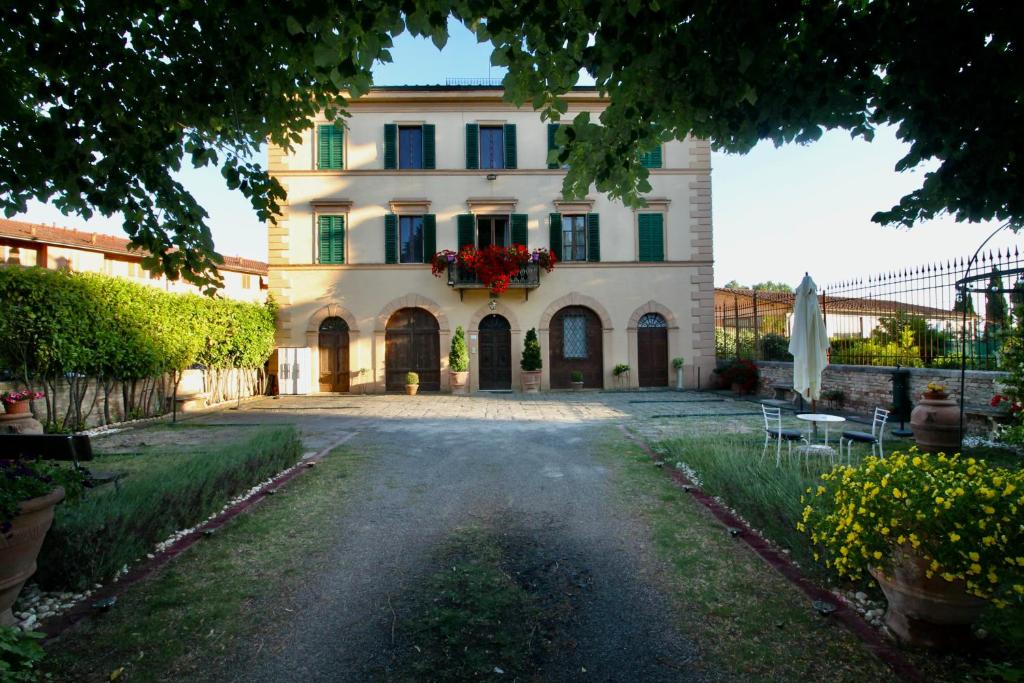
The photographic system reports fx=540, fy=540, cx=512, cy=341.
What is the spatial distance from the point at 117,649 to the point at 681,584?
3299 millimetres

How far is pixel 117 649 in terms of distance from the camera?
286cm

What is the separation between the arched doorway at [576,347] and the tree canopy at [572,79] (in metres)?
13.9

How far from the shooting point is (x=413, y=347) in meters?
18.1

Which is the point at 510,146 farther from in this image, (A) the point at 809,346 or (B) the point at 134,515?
(B) the point at 134,515

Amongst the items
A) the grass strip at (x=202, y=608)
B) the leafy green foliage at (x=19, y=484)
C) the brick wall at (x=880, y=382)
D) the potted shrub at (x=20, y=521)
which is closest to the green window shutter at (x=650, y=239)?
the brick wall at (x=880, y=382)

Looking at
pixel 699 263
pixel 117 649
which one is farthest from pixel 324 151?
pixel 117 649

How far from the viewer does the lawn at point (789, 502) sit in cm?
237

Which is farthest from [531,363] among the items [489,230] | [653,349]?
[489,230]

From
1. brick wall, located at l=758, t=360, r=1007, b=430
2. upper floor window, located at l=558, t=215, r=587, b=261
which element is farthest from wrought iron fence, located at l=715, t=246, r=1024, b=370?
upper floor window, located at l=558, t=215, r=587, b=261

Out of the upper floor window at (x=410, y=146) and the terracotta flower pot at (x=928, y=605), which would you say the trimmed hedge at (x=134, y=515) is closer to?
the terracotta flower pot at (x=928, y=605)

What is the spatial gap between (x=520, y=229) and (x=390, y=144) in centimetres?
523

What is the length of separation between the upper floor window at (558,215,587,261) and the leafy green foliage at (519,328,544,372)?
296cm

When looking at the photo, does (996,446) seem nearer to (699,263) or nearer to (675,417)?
(675,417)

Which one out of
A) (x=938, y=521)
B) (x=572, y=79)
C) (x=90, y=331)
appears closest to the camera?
(x=938, y=521)
